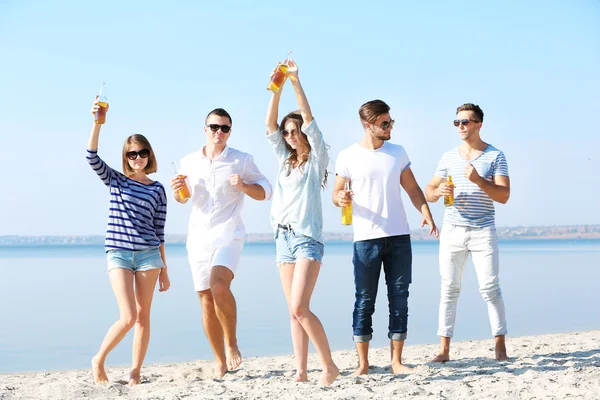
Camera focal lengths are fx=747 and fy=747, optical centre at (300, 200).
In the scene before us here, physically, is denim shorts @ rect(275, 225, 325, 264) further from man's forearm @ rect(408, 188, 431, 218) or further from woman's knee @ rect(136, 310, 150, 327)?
woman's knee @ rect(136, 310, 150, 327)

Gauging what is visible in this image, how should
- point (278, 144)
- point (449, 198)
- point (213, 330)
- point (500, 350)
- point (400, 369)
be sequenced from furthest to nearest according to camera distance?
1. point (500, 350)
2. point (449, 198)
3. point (213, 330)
4. point (400, 369)
5. point (278, 144)

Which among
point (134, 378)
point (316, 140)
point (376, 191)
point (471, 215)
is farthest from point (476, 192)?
point (134, 378)

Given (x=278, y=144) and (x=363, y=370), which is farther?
(x=363, y=370)

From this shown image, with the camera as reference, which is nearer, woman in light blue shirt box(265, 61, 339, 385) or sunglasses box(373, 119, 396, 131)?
woman in light blue shirt box(265, 61, 339, 385)

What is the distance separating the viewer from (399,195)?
17.6 ft

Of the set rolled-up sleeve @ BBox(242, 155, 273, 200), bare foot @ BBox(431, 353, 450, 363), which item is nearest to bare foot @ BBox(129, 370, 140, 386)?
rolled-up sleeve @ BBox(242, 155, 273, 200)

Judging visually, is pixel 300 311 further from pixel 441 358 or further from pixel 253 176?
pixel 441 358

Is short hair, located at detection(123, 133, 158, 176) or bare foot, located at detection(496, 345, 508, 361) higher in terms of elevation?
short hair, located at detection(123, 133, 158, 176)

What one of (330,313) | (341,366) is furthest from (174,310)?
(341,366)

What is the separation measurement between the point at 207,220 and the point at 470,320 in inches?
244

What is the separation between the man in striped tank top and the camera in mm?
5758

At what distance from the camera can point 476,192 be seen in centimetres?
577

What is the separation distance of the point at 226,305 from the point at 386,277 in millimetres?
1206

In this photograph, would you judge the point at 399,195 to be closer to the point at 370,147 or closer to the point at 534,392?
the point at 370,147
